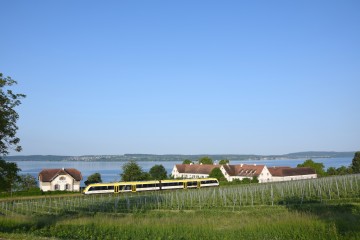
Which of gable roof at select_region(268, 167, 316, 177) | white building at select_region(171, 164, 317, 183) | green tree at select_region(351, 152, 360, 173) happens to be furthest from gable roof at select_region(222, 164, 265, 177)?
green tree at select_region(351, 152, 360, 173)

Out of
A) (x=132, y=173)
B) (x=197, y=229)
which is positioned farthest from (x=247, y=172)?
(x=197, y=229)

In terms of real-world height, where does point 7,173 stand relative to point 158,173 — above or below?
above

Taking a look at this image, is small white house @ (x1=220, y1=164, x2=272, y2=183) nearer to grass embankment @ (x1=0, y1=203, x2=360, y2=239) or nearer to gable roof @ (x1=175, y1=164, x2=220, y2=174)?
gable roof @ (x1=175, y1=164, x2=220, y2=174)

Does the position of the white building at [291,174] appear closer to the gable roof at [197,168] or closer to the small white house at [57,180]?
the gable roof at [197,168]

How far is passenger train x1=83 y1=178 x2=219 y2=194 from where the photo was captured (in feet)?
189

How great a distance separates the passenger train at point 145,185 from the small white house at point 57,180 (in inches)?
816

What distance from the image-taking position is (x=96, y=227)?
814 inches

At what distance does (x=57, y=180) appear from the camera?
75.9 metres

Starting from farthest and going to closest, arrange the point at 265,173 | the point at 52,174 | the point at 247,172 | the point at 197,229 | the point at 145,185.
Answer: the point at 247,172 → the point at 265,173 → the point at 52,174 → the point at 145,185 → the point at 197,229

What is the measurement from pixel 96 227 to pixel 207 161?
107 meters

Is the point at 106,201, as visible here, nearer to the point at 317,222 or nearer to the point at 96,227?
the point at 96,227

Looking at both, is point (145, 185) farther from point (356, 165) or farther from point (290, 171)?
point (356, 165)

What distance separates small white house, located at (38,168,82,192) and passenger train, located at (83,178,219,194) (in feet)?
68.0

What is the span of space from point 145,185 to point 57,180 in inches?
954
